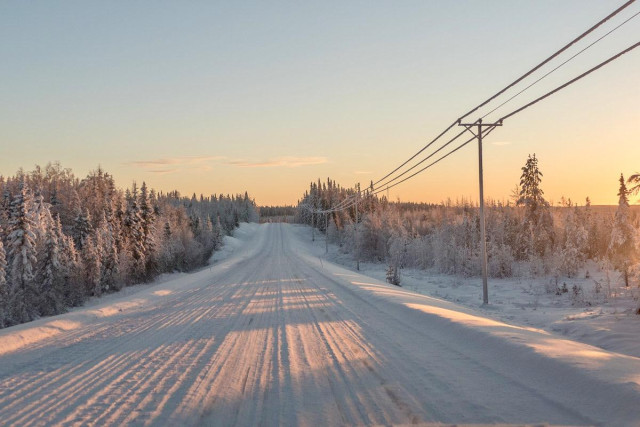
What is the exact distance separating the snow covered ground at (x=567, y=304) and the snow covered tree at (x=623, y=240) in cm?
87

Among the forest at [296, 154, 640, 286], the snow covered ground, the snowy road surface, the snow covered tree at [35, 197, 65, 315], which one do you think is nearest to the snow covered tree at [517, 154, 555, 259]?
the forest at [296, 154, 640, 286]

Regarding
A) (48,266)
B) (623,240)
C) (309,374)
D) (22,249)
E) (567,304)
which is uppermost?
(623,240)

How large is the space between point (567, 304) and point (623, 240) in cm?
652

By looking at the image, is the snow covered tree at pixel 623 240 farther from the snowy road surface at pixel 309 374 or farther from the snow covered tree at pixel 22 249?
the snow covered tree at pixel 22 249

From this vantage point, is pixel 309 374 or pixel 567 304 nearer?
pixel 309 374

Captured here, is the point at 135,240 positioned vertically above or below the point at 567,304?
above

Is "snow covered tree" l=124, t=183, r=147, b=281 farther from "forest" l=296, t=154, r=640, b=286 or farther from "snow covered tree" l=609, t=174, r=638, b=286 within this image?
"snow covered tree" l=609, t=174, r=638, b=286

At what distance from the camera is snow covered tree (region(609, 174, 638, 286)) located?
1883 cm

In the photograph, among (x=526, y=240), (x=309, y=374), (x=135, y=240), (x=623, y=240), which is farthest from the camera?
(x=135, y=240)

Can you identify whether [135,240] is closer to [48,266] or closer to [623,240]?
[48,266]

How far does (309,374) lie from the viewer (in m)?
6.83

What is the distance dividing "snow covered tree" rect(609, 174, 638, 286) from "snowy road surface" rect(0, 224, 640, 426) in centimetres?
1216

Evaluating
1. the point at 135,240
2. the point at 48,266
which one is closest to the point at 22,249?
the point at 48,266

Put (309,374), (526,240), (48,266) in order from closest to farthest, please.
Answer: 1. (309,374)
2. (526,240)
3. (48,266)
